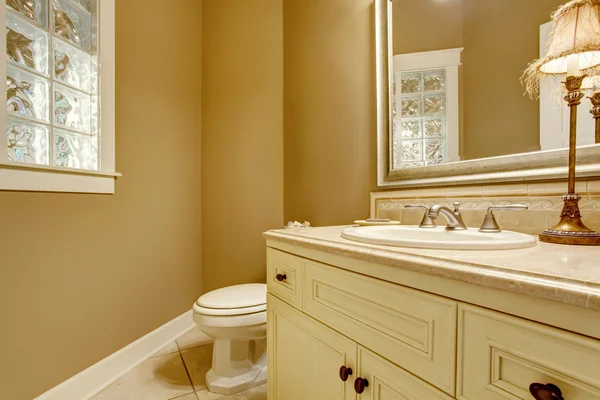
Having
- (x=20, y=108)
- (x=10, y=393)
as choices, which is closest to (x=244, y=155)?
(x=20, y=108)

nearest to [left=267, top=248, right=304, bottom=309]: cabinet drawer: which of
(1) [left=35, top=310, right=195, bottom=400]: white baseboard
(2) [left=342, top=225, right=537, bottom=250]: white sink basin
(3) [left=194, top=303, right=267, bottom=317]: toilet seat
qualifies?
(2) [left=342, top=225, right=537, bottom=250]: white sink basin

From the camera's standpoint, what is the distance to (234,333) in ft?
4.59

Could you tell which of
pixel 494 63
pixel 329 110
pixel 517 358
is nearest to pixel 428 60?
A: pixel 494 63

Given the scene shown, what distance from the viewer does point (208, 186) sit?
227 centimetres

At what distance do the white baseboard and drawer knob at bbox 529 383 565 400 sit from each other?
5.45ft

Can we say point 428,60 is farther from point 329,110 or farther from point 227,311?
point 227,311

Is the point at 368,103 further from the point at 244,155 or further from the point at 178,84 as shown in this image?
the point at 178,84

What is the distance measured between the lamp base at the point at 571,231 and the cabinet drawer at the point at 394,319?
1.47 feet

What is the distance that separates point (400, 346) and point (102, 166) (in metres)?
1.57

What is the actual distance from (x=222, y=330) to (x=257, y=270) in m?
0.74

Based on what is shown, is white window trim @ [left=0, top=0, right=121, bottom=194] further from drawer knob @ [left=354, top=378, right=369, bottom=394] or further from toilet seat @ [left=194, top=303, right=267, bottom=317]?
drawer knob @ [left=354, top=378, right=369, bottom=394]

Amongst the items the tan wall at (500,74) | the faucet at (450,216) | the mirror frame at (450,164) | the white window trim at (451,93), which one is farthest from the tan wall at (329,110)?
the faucet at (450,216)

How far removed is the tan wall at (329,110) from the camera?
1.54 m

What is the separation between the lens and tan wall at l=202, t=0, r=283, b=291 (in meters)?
2.06
